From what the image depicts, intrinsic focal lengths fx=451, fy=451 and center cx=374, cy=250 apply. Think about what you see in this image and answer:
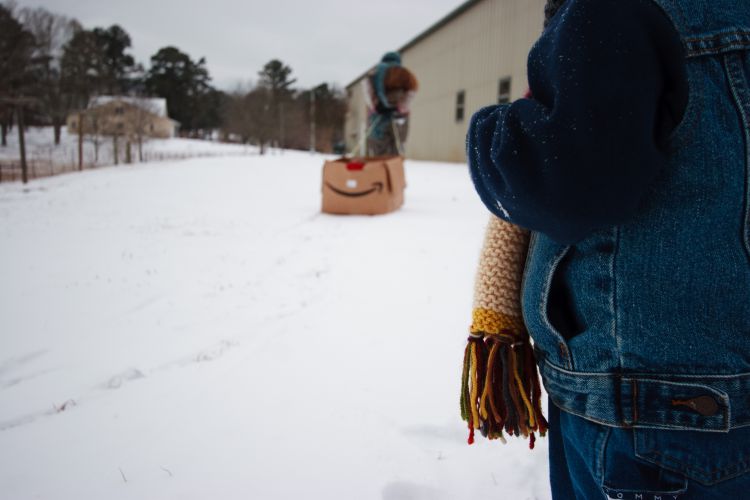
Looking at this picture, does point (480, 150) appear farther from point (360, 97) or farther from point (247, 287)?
point (360, 97)

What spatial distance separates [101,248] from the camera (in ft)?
16.6

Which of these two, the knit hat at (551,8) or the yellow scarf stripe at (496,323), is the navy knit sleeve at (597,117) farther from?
the yellow scarf stripe at (496,323)

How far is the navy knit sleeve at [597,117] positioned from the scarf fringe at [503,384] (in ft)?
1.05

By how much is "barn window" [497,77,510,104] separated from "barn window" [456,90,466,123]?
106 inches

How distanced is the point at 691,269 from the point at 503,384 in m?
0.40

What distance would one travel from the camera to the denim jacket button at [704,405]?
69cm

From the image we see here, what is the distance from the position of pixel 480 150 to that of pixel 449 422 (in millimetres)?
1464

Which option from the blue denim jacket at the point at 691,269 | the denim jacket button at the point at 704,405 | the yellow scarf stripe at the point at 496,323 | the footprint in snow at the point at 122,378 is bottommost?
the footprint in snow at the point at 122,378

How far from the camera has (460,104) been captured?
19.2 metres

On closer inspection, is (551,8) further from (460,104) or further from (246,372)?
(460,104)

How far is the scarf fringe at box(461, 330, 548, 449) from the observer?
2.96ft

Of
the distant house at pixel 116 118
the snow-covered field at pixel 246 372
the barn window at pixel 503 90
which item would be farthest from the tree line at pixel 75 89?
the snow-covered field at pixel 246 372

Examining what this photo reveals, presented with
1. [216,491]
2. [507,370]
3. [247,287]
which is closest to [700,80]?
[507,370]

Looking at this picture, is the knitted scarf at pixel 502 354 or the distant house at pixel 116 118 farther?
the distant house at pixel 116 118
